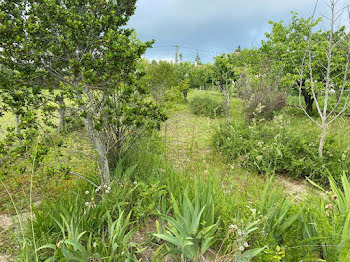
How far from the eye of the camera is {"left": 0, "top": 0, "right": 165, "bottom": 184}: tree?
2.07 metres

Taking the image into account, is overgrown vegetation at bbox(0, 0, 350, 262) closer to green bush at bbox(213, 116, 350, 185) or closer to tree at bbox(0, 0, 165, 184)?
tree at bbox(0, 0, 165, 184)

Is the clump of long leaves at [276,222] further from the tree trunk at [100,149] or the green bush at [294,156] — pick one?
the tree trunk at [100,149]

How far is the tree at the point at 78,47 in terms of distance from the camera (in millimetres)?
2068

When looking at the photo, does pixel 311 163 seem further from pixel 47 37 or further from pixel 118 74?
pixel 47 37

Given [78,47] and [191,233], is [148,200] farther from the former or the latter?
[78,47]

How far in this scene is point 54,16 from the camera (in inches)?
84.2

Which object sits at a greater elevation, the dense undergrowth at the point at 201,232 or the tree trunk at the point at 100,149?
the tree trunk at the point at 100,149

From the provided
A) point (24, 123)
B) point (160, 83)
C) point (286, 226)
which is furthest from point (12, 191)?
point (160, 83)

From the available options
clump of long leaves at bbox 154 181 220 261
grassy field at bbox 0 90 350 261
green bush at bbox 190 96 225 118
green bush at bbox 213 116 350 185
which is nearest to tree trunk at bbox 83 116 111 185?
grassy field at bbox 0 90 350 261

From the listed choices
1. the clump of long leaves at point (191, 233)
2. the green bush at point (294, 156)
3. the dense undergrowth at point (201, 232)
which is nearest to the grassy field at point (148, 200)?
the dense undergrowth at point (201, 232)

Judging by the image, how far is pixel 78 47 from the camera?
2.36 meters

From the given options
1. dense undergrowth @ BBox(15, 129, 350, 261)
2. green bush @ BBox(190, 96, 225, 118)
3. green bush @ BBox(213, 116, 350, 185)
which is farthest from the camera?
green bush @ BBox(190, 96, 225, 118)

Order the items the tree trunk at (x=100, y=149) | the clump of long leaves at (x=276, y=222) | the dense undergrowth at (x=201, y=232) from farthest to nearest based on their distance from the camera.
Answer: the tree trunk at (x=100, y=149) < the clump of long leaves at (x=276, y=222) < the dense undergrowth at (x=201, y=232)

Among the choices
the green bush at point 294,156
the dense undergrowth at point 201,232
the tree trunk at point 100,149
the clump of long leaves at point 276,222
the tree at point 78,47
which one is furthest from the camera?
the green bush at point 294,156
